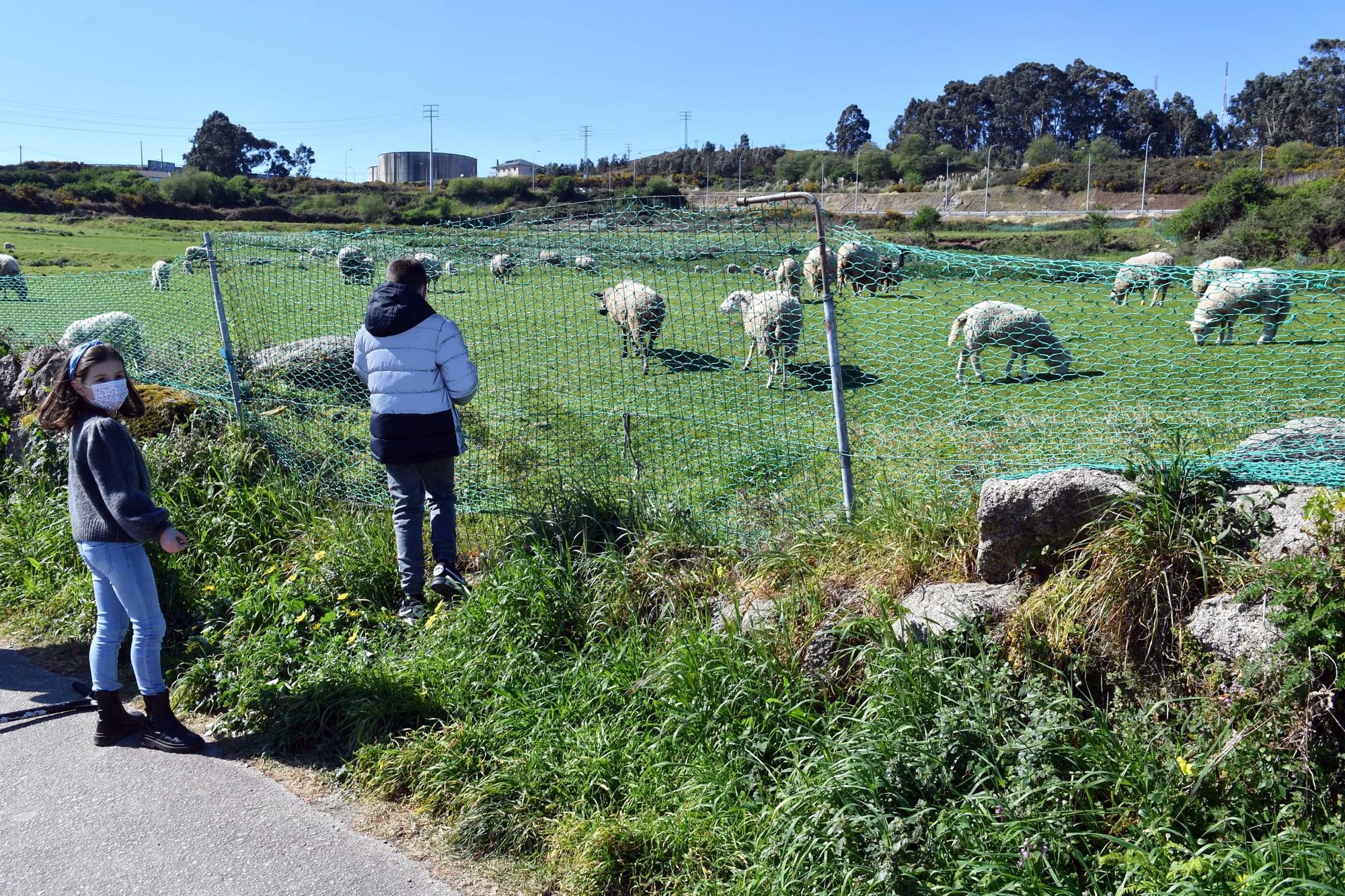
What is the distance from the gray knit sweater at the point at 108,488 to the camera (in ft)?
14.5

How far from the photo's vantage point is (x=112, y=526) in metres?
4.50

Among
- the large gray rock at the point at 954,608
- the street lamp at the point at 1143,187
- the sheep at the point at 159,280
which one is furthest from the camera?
the street lamp at the point at 1143,187

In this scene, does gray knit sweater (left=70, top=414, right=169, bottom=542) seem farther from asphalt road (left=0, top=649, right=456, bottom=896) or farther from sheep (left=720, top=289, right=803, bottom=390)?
sheep (left=720, top=289, right=803, bottom=390)

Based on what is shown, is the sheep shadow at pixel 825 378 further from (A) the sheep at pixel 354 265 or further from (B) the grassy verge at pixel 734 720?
(B) the grassy verge at pixel 734 720

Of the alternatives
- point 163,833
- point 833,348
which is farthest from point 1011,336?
point 163,833

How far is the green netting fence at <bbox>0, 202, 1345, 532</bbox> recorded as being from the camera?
4898mm

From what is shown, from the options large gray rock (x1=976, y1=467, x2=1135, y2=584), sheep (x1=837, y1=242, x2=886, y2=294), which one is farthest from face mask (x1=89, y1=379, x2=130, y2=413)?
large gray rock (x1=976, y1=467, x2=1135, y2=584)

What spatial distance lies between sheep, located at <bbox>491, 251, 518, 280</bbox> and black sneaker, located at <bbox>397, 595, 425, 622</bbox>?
7.25 feet

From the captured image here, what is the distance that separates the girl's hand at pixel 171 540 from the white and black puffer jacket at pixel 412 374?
1.12 meters

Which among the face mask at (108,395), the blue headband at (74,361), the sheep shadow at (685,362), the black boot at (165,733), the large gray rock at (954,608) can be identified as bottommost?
the black boot at (165,733)

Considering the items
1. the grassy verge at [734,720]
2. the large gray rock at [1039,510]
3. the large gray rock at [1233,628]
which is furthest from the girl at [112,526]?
the large gray rock at [1233,628]

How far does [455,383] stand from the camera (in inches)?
205

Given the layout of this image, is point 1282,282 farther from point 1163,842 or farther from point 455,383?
point 455,383

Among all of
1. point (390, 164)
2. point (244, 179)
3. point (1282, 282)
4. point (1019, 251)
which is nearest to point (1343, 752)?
point (1282, 282)
